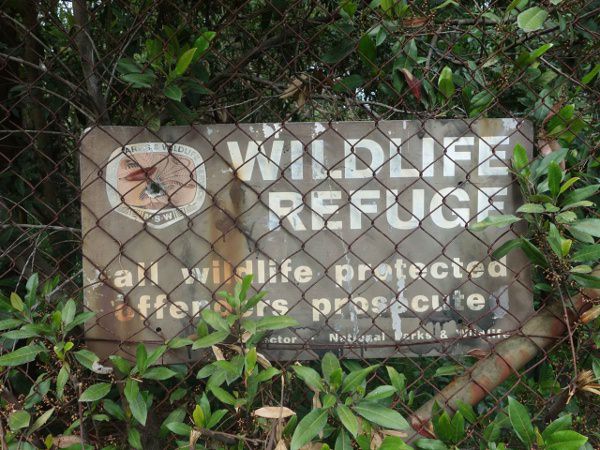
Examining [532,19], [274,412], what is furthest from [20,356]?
[532,19]

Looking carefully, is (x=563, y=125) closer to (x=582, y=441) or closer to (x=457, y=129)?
(x=457, y=129)

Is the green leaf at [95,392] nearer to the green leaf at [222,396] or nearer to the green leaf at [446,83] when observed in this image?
the green leaf at [222,396]

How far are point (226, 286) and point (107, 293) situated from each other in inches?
12.3

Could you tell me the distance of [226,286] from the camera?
1.44m

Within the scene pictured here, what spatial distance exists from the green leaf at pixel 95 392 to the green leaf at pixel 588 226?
1.23 metres

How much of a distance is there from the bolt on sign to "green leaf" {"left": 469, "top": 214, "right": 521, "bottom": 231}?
0.09 meters

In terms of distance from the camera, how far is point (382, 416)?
4.15 feet

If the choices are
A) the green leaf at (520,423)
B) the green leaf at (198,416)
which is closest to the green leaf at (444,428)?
the green leaf at (520,423)

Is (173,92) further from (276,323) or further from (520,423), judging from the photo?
(520,423)

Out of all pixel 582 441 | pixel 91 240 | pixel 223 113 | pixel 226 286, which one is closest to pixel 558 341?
pixel 582 441

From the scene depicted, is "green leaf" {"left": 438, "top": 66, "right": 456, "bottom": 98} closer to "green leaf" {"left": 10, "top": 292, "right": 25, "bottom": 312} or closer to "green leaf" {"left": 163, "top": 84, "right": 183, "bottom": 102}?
"green leaf" {"left": 163, "top": 84, "right": 183, "bottom": 102}

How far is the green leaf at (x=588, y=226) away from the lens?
1325 mm

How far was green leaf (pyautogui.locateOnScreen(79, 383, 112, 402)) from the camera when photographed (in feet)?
4.34

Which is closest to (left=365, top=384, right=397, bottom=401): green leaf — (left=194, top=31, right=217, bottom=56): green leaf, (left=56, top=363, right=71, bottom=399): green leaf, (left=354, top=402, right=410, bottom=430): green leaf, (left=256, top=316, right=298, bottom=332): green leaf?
(left=354, top=402, right=410, bottom=430): green leaf
